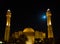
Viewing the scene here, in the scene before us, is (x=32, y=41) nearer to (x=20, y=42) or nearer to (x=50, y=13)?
(x=20, y=42)

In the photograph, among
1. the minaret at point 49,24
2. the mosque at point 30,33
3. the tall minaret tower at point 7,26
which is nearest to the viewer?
the mosque at point 30,33

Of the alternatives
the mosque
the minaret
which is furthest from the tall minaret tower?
the minaret

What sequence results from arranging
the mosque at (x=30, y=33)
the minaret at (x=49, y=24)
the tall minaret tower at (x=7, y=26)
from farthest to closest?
the minaret at (x=49, y=24), the tall minaret tower at (x=7, y=26), the mosque at (x=30, y=33)

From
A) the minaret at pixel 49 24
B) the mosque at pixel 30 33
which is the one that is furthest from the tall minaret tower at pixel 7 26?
the minaret at pixel 49 24

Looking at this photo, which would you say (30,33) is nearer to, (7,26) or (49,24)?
(49,24)

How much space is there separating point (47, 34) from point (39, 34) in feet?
5.30

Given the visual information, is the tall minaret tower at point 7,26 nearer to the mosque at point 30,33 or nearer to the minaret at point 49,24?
the mosque at point 30,33

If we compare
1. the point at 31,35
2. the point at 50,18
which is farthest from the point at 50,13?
the point at 31,35

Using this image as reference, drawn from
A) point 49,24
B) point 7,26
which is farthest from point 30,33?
point 7,26

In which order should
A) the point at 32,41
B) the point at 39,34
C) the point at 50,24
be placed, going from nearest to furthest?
the point at 32,41 → the point at 39,34 → the point at 50,24

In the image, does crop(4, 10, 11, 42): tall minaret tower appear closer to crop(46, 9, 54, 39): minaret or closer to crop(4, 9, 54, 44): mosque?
crop(4, 9, 54, 44): mosque

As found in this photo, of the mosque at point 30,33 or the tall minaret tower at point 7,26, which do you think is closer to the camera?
the mosque at point 30,33

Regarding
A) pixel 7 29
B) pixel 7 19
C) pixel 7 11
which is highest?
pixel 7 11

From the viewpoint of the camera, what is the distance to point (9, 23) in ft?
68.2
